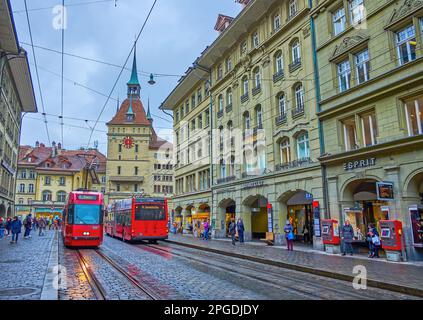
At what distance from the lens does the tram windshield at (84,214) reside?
19.9m

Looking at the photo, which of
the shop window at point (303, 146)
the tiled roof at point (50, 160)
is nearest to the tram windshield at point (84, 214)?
the shop window at point (303, 146)

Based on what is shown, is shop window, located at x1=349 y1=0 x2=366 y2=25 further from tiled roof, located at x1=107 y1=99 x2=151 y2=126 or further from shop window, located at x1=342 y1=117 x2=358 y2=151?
tiled roof, located at x1=107 y1=99 x2=151 y2=126

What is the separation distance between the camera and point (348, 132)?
18922 millimetres

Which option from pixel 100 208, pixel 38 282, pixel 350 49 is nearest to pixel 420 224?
pixel 350 49

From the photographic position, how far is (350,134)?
741 inches

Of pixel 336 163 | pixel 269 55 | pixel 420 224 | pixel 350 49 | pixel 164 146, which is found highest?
pixel 164 146

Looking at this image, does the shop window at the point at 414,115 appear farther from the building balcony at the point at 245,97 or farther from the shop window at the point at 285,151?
the building balcony at the point at 245,97

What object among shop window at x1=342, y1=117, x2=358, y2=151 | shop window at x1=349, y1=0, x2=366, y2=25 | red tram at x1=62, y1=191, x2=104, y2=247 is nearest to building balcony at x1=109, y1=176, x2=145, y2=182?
red tram at x1=62, y1=191, x2=104, y2=247

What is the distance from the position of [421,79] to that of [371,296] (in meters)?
9.87

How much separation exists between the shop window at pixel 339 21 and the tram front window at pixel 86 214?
16.2 m

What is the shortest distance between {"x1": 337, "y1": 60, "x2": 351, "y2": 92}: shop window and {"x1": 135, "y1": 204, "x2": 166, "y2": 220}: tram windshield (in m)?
14.0

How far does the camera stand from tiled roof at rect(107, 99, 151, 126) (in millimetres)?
79500

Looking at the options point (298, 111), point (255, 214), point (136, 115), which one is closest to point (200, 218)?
point (255, 214)

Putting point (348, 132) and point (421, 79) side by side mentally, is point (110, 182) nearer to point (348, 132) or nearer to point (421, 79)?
point (348, 132)
